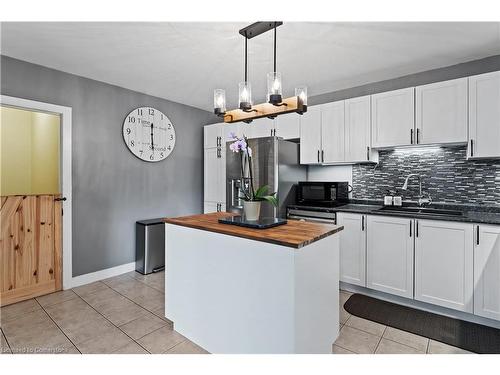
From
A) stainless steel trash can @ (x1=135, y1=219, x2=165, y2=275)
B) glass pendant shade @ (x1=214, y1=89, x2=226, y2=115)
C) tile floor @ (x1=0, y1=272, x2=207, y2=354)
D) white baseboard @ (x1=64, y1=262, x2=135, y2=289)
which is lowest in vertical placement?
tile floor @ (x1=0, y1=272, x2=207, y2=354)

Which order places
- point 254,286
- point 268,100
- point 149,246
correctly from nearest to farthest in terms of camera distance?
1. point 254,286
2. point 268,100
3. point 149,246

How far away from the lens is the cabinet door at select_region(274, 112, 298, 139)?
3.65m

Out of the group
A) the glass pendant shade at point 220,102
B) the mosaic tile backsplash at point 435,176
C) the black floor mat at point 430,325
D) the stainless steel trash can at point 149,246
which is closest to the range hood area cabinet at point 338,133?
the mosaic tile backsplash at point 435,176

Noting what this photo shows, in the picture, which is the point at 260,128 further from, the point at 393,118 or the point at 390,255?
the point at 390,255

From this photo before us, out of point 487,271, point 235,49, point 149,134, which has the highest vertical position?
point 235,49

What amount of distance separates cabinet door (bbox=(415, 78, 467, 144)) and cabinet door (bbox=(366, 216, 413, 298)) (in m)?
0.91

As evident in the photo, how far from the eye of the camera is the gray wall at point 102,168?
2.98 metres

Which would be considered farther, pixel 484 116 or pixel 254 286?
pixel 484 116

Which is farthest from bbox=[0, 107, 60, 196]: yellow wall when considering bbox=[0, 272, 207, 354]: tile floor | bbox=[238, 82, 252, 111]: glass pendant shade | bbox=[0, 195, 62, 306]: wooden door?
bbox=[238, 82, 252, 111]: glass pendant shade

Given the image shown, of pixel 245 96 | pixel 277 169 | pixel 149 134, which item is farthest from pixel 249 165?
pixel 149 134

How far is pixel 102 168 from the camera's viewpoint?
3445 millimetres

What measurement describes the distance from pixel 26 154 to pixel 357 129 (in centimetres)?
452

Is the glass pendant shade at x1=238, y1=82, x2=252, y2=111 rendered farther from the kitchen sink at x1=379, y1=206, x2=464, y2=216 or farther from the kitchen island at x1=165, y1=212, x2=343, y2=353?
the kitchen sink at x1=379, y1=206, x2=464, y2=216

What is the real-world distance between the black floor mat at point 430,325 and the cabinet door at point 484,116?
1522 millimetres
